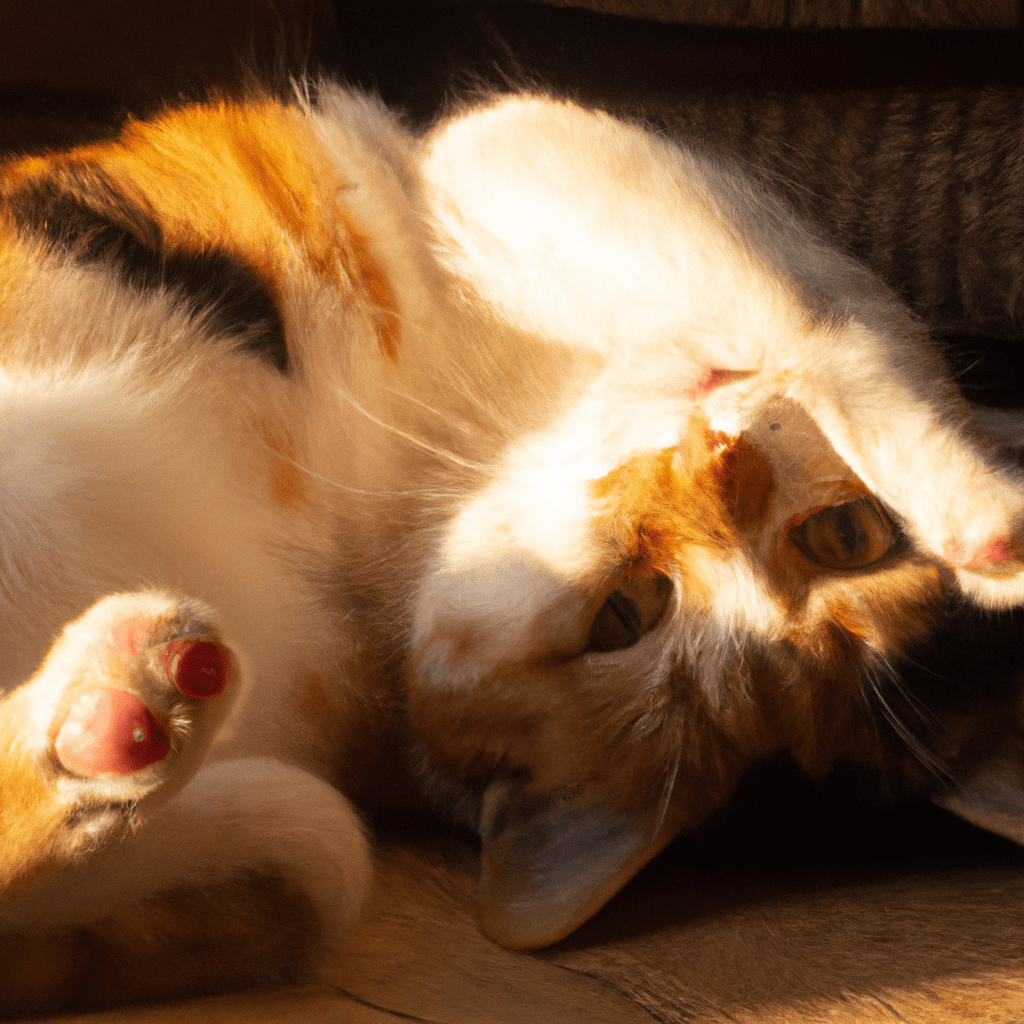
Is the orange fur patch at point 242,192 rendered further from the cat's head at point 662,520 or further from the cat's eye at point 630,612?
the cat's eye at point 630,612

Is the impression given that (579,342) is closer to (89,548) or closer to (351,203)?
(351,203)

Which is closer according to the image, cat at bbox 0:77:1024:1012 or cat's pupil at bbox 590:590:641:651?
cat at bbox 0:77:1024:1012

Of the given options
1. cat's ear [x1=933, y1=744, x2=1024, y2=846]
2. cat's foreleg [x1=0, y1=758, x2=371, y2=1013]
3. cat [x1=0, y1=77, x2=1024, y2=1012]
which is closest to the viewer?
cat's foreleg [x1=0, y1=758, x2=371, y2=1013]

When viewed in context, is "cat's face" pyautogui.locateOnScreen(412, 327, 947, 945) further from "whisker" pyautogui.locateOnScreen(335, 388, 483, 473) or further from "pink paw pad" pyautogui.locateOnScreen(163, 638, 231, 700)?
"pink paw pad" pyautogui.locateOnScreen(163, 638, 231, 700)

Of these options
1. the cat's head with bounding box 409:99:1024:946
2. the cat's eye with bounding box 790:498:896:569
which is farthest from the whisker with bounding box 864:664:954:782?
the cat's eye with bounding box 790:498:896:569

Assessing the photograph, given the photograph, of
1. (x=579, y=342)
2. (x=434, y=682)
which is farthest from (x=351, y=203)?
(x=434, y=682)

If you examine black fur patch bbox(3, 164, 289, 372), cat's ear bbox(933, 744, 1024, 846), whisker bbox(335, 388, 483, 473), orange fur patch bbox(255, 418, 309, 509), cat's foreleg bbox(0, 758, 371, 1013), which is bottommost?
cat's foreleg bbox(0, 758, 371, 1013)
